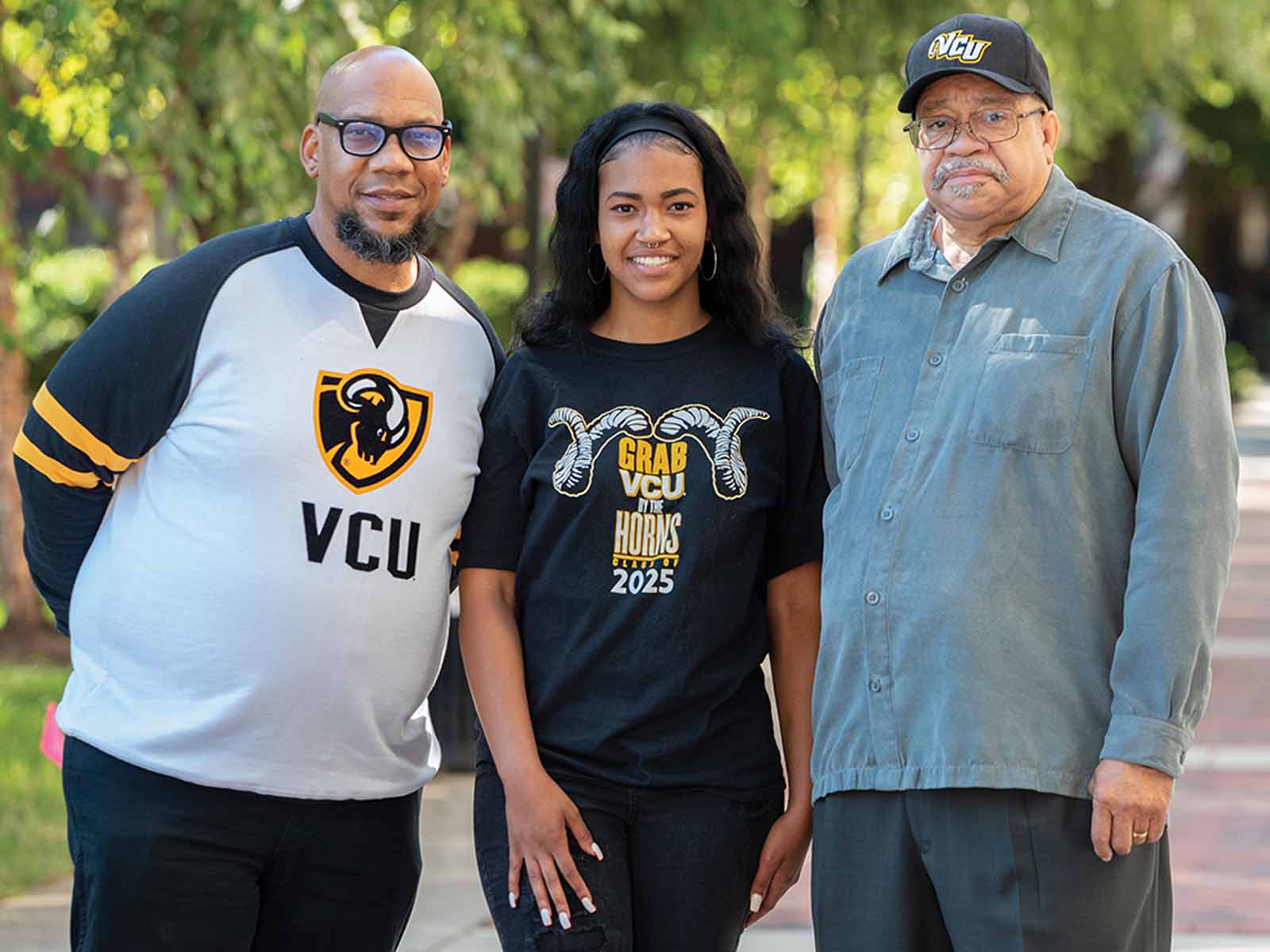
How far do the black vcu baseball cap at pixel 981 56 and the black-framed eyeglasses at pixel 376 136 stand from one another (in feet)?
3.04

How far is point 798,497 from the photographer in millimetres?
3418

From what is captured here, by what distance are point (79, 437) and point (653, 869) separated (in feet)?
4.24

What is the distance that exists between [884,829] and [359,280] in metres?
1.39

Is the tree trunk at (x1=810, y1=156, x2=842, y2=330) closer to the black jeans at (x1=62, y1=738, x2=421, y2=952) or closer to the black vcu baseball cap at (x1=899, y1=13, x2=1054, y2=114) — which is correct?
the black vcu baseball cap at (x1=899, y1=13, x2=1054, y2=114)

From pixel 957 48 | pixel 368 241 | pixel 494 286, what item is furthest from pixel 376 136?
pixel 494 286

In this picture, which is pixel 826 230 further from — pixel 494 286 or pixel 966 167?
pixel 966 167

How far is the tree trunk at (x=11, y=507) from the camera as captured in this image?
9.94 metres

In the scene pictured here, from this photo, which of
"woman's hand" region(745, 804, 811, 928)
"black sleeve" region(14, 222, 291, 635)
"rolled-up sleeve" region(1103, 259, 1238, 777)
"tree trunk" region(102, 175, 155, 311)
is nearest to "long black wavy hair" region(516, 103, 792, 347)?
"black sleeve" region(14, 222, 291, 635)

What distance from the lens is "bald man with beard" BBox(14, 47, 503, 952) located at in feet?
10.9

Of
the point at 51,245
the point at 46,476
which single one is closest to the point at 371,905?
the point at 46,476

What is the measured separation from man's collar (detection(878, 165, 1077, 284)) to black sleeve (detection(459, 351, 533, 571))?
0.68m

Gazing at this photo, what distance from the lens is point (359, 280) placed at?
3.50 meters

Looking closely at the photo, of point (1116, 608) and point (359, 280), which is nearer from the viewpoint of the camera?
point (1116, 608)

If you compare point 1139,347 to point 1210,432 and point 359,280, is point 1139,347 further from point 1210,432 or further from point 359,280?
→ point 359,280
